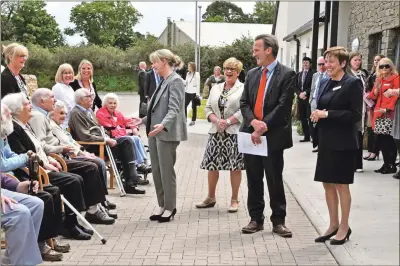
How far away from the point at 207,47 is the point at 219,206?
1076 inches

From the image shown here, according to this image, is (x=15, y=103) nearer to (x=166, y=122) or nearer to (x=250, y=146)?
(x=166, y=122)

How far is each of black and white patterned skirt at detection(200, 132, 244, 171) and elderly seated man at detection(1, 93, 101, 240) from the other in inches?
53.3

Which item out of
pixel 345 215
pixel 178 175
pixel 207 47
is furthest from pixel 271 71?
pixel 207 47

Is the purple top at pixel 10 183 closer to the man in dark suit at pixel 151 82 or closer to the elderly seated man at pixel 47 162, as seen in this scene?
the elderly seated man at pixel 47 162

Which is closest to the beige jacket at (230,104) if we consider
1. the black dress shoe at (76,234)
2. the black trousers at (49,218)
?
the black dress shoe at (76,234)

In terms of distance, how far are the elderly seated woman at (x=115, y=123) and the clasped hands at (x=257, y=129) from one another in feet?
7.93

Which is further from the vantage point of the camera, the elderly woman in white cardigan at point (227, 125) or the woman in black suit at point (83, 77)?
the woman in black suit at point (83, 77)

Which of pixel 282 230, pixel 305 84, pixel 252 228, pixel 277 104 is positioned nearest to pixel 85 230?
pixel 252 228

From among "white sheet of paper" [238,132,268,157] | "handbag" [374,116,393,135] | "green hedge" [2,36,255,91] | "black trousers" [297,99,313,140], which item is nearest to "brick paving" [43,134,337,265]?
"white sheet of paper" [238,132,268,157]

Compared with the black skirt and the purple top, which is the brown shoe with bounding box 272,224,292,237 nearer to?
the black skirt

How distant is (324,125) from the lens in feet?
12.1

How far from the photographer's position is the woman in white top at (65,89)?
229 inches

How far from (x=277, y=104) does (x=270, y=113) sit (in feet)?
0.31

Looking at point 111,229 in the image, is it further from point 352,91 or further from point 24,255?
point 352,91
